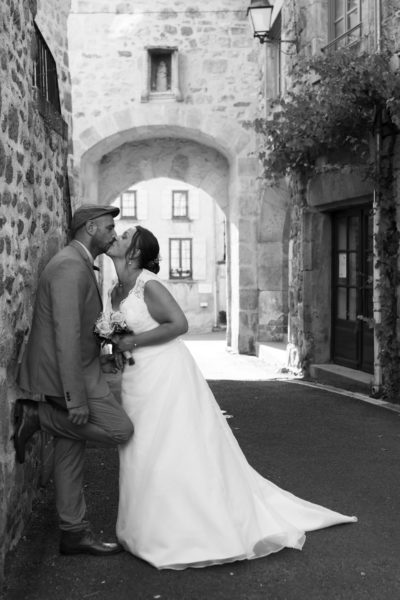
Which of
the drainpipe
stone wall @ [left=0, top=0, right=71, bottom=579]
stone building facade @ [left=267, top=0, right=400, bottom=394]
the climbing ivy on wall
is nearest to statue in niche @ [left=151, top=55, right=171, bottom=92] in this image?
stone building facade @ [left=267, top=0, right=400, bottom=394]

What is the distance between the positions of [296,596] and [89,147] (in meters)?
10.4

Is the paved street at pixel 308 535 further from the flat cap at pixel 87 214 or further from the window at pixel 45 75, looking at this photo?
the window at pixel 45 75

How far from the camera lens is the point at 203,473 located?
333cm

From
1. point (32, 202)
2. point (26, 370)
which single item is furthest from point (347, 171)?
point (26, 370)

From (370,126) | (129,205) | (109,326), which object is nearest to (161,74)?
(370,126)

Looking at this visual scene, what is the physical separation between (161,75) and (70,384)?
10.3 meters

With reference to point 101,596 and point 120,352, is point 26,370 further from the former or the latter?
point 101,596

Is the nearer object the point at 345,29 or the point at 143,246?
the point at 143,246

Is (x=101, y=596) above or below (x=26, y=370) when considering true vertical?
below

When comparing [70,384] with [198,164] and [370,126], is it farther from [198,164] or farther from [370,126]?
[198,164]

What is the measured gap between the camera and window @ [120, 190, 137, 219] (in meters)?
26.7

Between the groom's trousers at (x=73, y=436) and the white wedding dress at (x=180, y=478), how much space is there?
0.32 ft

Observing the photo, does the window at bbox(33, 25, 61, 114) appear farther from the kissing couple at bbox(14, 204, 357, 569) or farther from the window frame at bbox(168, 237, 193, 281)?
the window frame at bbox(168, 237, 193, 281)

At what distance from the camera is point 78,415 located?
10.5 feet
